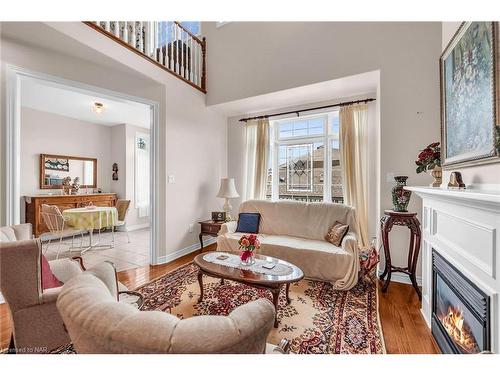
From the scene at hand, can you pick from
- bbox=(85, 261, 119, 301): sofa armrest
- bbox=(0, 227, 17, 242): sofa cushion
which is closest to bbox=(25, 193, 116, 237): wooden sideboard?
bbox=(0, 227, 17, 242): sofa cushion

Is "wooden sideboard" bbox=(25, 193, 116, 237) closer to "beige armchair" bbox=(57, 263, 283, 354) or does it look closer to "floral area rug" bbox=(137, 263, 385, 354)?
"floral area rug" bbox=(137, 263, 385, 354)

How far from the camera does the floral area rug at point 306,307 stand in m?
1.75

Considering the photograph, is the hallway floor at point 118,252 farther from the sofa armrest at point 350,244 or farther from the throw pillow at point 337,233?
the sofa armrest at point 350,244

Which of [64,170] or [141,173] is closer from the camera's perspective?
[64,170]

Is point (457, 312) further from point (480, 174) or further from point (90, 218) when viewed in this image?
point (90, 218)

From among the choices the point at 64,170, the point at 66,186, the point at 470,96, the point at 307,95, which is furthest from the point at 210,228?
the point at 64,170

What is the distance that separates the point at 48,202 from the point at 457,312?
20.0 ft

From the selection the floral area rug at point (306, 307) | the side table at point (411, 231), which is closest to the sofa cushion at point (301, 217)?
the side table at point (411, 231)

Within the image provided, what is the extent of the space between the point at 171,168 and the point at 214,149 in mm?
1188

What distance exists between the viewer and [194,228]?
162 inches

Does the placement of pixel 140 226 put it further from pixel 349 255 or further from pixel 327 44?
pixel 327 44

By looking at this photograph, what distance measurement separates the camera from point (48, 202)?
4.58 m

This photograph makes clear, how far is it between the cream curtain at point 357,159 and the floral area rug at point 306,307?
38.9 inches
